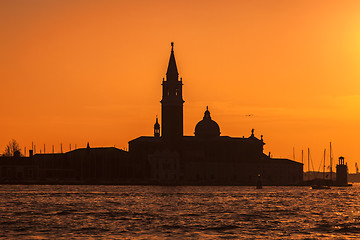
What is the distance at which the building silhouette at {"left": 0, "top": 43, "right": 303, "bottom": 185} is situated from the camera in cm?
16050

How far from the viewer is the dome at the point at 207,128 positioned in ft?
561

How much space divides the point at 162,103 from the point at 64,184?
22056 millimetres

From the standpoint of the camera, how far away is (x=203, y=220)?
58.4 meters

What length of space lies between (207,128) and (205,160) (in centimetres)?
691

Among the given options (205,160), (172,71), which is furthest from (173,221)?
(205,160)

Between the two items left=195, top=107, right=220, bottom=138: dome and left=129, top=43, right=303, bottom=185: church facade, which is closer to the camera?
left=129, top=43, right=303, bottom=185: church facade

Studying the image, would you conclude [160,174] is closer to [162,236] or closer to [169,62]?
[169,62]

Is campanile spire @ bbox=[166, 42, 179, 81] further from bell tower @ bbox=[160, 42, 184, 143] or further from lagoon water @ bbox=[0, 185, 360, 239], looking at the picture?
lagoon water @ bbox=[0, 185, 360, 239]

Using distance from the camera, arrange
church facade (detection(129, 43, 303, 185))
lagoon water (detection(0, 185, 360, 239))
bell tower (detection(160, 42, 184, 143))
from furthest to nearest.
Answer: church facade (detection(129, 43, 303, 185)) → bell tower (detection(160, 42, 184, 143)) → lagoon water (detection(0, 185, 360, 239))

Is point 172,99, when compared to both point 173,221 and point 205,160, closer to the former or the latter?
point 205,160

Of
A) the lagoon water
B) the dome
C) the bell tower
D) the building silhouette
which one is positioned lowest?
the lagoon water

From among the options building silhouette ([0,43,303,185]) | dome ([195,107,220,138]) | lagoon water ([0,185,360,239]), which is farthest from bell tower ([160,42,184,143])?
lagoon water ([0,185,360,239])

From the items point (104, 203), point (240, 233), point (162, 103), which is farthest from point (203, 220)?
point (162, 103)

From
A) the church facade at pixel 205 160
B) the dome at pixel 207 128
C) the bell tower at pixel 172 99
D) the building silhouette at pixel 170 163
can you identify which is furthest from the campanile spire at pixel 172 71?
the dome at pixel 207 128
